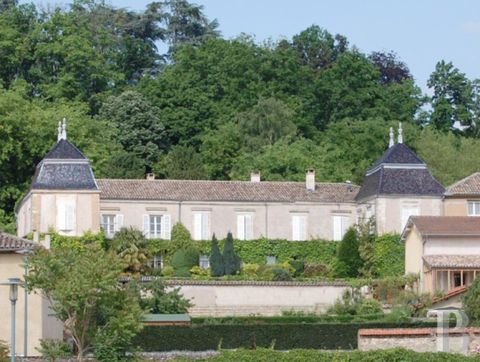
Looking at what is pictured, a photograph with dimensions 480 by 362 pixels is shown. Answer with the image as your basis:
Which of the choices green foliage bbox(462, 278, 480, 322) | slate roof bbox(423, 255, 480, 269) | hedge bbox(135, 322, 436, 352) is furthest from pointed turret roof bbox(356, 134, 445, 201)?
hedge bbox(135, 322, 436, 352)

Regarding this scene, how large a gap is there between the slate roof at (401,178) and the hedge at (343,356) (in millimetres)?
34301

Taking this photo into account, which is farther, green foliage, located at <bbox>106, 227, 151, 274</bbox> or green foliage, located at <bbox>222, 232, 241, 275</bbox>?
green foliage, located at <bbox>222, 232, 241, 275</bbox>

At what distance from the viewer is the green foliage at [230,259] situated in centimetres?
7000

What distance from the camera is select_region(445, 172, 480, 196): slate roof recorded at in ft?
242

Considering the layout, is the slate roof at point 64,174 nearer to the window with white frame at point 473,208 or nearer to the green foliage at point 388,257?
the green foliage at point 388,257

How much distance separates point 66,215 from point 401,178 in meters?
15.7

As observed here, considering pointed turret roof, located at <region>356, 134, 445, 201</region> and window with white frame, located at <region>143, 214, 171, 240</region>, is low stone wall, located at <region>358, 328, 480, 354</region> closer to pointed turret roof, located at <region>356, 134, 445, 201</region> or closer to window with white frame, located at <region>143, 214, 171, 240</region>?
pointed turret roof, located at <region>356, 134, 445, 201</region>

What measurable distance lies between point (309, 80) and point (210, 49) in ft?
23.2

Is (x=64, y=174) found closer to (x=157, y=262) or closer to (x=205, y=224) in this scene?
(x=157, y=262)

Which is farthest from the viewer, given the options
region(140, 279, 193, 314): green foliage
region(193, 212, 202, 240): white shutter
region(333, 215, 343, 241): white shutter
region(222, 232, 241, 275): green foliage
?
region(333, 215, 343, 241): white shutter

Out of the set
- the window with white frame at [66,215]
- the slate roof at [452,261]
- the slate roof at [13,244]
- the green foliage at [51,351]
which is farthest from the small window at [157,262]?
the green foliage at [51,351]

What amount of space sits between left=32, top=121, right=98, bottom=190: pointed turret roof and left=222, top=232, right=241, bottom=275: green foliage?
667cm

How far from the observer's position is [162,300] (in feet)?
185

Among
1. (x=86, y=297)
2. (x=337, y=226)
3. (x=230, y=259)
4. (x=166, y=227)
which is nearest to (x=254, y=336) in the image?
(x=86, y=297)
